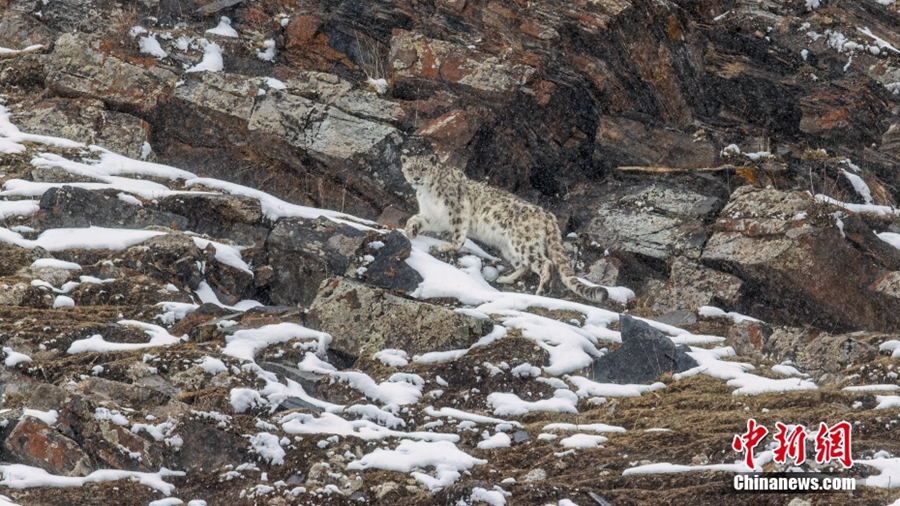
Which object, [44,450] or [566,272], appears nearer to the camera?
[44,450]

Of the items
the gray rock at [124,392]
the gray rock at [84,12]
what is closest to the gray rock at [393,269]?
the gray rock at [124,392]

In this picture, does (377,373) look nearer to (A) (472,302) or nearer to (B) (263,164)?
(A) (472,302)

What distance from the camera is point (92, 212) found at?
15211 mm

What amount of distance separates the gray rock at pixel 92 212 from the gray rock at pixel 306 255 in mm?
1850

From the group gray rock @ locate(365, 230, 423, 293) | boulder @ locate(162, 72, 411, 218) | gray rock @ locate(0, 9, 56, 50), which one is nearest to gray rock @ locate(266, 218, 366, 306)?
gray rock @ locate(365, 230, 423, 293)

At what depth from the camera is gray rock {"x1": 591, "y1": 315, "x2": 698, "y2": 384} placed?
11.8 metres

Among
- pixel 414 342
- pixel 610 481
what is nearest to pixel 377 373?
pixel 414 342

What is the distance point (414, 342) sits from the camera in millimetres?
12273

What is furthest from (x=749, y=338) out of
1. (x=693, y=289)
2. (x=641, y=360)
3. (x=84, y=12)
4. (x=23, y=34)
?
(x=23, y=34)

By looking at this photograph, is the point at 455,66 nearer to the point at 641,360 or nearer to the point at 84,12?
the point at 84,12

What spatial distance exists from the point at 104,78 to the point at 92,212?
535cm

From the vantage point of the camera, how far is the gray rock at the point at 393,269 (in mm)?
14750

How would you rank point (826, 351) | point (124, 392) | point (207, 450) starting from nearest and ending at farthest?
point (207, 450), point (124, 392), point (826, 351)

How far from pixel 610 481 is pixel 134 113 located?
14253mm
